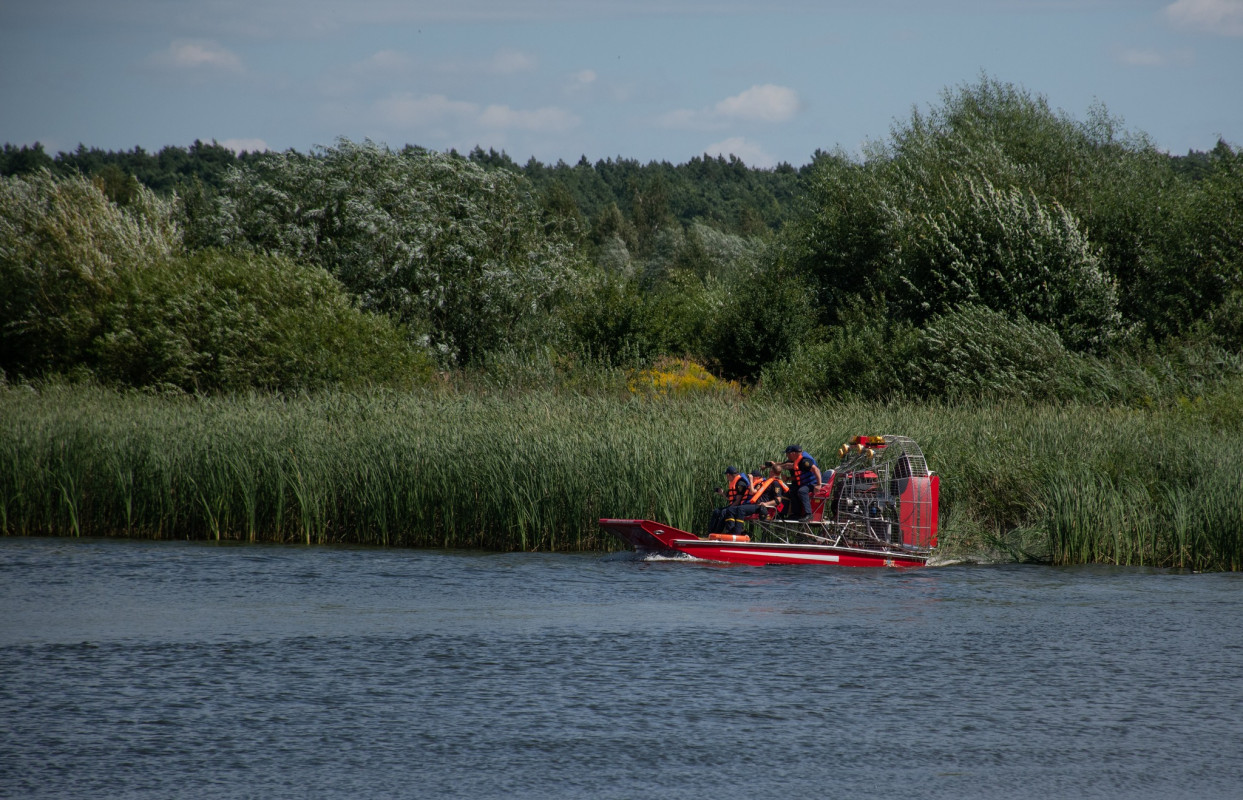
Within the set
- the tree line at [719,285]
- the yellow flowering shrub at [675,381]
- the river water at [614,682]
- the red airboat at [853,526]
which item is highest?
the tree line at [719,285]

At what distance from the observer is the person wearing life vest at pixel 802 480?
1806 cm

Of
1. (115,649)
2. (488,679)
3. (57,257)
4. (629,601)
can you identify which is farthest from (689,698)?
(57,257)

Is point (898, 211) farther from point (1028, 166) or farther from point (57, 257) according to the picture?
point (57, 257)

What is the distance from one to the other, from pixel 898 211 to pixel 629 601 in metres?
30.4

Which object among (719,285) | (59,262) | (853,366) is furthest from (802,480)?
(719,285)

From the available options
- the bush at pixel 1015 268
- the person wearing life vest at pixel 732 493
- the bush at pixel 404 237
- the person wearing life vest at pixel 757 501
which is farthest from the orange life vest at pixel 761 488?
the bush at pixel 404 237

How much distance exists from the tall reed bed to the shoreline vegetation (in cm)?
6

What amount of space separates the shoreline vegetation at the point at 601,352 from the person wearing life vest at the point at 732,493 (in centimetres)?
131

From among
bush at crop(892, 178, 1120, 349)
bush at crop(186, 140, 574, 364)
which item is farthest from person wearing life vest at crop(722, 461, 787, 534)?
bush at crop(186, 140, 574, 364)

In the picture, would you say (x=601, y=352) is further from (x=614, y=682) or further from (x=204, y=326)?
(x=614, y=682)

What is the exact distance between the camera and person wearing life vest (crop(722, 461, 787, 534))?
1806 cm

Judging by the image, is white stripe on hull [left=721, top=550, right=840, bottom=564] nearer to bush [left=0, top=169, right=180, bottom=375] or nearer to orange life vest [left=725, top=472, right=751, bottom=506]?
orange life vest [left=725, top=472, right=751, bottom=506]

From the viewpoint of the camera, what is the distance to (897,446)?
813 inches

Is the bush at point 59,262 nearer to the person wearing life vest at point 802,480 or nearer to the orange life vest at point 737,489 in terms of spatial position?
the orange life vest at point 737,489
